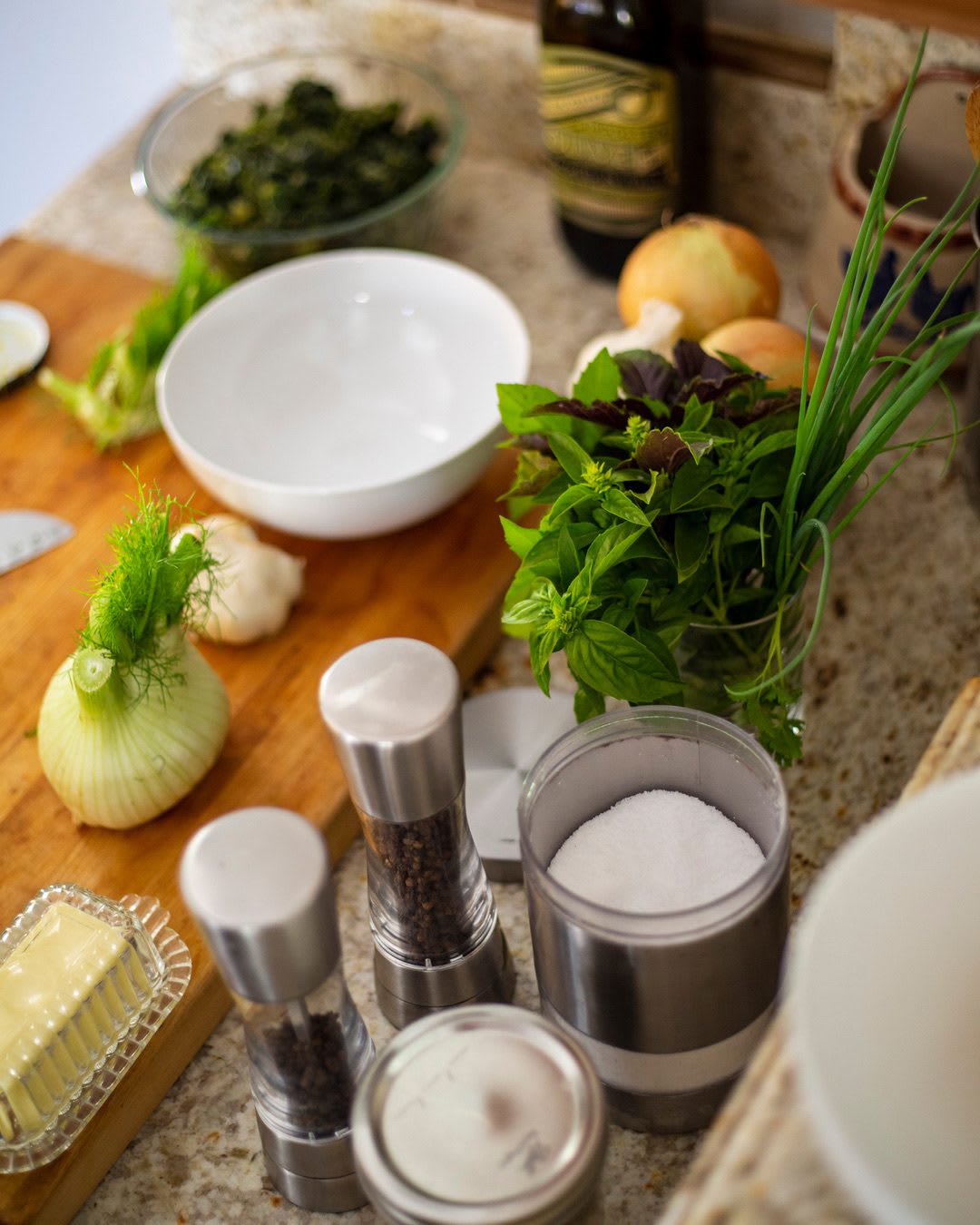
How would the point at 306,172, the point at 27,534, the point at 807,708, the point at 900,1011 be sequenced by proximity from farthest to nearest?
1. the point at 306,172
2. the point at 27,534
3. the point at 807,708
4. the point at 900,1011

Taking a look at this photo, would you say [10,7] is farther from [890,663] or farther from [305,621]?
[890,663]

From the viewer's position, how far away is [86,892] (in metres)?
0.65

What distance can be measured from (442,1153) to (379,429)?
637 millimetres

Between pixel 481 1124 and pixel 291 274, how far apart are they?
73 cm

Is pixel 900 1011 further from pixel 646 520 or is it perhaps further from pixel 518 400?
pixel 518 400

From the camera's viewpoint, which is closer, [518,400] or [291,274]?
[518,400]

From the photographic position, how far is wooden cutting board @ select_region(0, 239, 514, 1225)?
0.68 meters

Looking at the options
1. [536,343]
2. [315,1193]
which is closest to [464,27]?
[536,343]

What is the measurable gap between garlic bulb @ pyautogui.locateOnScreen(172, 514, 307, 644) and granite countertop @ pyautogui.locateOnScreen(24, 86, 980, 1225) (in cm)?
15

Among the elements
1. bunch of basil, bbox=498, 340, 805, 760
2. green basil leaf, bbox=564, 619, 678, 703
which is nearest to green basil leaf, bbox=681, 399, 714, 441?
bunch of basil, bbox=498, 340, 805, 760

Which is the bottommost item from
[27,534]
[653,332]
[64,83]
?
[64,83]

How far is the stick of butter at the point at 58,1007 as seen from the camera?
0.59 m

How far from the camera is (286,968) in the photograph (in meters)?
0.49

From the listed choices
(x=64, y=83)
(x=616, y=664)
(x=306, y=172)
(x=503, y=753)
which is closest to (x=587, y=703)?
(x=616, y=664)
